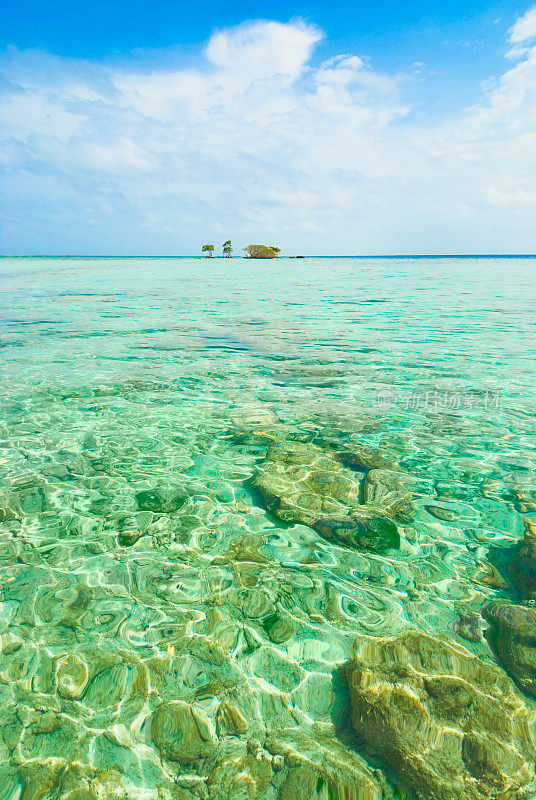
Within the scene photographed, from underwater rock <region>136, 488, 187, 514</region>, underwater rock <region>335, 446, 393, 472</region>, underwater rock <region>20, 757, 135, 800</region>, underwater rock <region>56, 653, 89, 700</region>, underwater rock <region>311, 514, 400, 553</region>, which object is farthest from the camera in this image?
underwater rock <region>335, 446, 393, 472</region>

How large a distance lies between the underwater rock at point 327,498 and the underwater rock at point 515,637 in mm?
992

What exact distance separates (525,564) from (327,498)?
187 centimetres

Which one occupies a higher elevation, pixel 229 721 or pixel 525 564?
pixel 525 564

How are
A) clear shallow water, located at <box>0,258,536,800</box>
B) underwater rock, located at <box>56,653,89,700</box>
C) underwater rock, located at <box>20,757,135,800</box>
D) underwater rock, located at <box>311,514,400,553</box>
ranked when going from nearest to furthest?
1. underwater rock, located at <box>20,757,135,800</box>
2. clear shallow water, located at <box>0,258,536,800</box>
3. underwater rock, located at <box>56,653,89,700</box>
4. underwater rock, located at <box>311,514,400,553</box>

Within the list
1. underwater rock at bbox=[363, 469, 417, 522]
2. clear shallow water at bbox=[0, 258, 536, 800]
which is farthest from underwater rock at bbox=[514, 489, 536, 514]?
underwater rock at bbox=[363, 469, 417, 522]

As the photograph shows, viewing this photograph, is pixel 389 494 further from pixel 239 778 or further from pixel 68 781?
pixel 68 781

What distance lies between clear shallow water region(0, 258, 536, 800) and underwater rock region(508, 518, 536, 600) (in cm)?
16

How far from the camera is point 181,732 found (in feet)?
7.86

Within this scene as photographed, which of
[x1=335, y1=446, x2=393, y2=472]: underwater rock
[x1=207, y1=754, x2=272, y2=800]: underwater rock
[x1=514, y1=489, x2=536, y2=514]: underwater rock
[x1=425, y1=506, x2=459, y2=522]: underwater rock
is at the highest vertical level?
[x1=335, y1=446, x2=393, y2=472]: underwater rock

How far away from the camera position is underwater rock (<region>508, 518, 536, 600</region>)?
3.40m

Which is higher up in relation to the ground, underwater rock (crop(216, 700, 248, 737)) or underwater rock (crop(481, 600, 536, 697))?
underwater rock (crop(481, 600, 536, 697))

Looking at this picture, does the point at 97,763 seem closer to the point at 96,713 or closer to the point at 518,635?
the point at 96,713

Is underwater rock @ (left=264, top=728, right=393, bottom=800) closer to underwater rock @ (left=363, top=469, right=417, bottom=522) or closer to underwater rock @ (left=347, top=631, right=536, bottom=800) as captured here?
underwater rock @ (left=347, top=631, right=536, bottom=800)

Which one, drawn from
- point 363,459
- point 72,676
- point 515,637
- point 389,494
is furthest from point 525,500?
point 72,676
